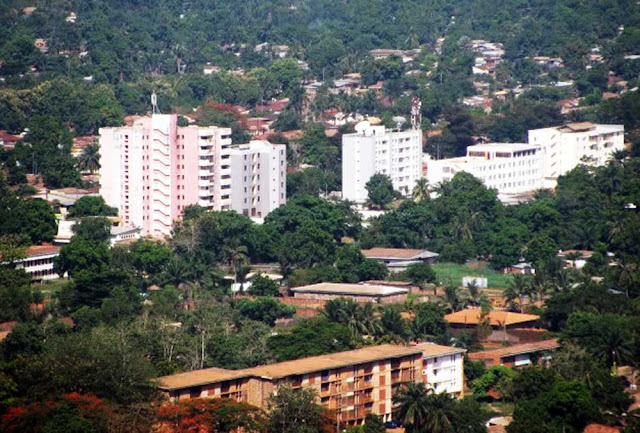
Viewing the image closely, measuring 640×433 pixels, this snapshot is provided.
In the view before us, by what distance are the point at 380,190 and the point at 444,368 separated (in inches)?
1161

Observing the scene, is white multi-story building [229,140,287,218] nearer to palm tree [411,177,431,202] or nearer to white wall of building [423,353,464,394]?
palm tree [411,177,431,202]

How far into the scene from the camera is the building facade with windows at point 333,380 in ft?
161

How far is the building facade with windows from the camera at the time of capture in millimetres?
49188

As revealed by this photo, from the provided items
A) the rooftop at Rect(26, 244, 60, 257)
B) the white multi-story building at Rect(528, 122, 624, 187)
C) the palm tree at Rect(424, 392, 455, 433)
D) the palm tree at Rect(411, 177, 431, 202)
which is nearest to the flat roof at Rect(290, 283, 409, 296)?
the rooftop at Rect(26, 244, 60, 257)

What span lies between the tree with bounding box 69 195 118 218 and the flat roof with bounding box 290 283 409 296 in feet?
42.7

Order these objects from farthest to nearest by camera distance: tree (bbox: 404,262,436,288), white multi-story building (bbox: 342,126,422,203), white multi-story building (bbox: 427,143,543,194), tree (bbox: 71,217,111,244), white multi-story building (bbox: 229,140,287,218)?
1. white multi-story building (bbox: 427,143,543,194)
2. white multi-story building (bbox: 342,126,422,203)
3. white multi-story building (bbox: 229,140,287,218)
4. tree (bbox: 71,217,111,244)
5. tree (bbox: 404,262,436,288)

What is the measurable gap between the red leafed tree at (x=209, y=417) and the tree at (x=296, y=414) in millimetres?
398

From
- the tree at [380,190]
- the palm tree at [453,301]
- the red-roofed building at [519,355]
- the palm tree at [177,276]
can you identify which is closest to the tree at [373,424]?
the red-roofed building at [519,355]

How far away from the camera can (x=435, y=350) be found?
55.1 metres

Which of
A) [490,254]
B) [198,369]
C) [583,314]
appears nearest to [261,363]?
[198,369]

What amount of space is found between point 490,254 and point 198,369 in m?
23.1

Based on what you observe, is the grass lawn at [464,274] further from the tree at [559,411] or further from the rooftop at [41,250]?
the tree at [559,411]

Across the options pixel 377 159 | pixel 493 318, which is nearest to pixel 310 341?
pixel 493 318

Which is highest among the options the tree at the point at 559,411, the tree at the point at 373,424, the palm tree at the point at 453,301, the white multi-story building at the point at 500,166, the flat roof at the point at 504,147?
the flat roof at the point at 504,147
